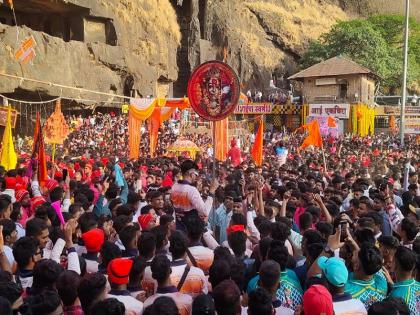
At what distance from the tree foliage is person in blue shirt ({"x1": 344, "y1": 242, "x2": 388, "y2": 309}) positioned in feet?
140

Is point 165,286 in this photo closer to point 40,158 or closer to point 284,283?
point 284,283

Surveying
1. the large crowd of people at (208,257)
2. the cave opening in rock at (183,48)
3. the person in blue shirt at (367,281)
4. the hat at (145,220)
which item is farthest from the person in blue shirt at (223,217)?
the cave opening in rock at (183,48)

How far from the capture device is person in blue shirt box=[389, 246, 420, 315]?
156 inches

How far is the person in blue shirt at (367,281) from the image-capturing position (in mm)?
4004

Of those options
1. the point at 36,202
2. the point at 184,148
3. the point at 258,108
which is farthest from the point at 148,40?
the point at 36,202

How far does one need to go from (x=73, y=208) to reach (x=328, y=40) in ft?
145

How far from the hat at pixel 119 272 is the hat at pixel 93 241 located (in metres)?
1.06

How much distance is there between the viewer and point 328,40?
47188mm

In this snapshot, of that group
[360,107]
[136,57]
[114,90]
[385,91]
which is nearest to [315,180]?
[114,90]

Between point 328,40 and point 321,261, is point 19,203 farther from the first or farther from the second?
point 328,40

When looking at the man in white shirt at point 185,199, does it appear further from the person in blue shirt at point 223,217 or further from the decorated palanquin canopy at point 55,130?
the decorated palanquin canopy at point 55,130

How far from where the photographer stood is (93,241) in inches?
198

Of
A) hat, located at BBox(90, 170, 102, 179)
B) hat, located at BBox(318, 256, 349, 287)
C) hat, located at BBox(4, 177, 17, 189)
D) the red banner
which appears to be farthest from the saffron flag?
hat, located at BBox(318, 256, 349, 287)

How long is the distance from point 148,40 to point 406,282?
29706mm
